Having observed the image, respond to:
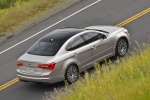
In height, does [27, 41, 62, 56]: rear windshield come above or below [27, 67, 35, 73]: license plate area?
above

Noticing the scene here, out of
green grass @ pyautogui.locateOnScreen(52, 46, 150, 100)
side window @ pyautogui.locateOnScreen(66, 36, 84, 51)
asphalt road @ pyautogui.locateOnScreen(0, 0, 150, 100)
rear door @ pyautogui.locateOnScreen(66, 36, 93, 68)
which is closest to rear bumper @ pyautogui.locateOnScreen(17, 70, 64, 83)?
asphalt road @ pyautogui.locateOnScreen(0, 0, 150, 100)

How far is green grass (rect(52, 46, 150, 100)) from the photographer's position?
32.3 ft

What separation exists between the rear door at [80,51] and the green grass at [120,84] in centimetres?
259

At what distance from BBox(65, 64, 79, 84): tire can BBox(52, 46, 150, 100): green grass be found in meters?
2.40

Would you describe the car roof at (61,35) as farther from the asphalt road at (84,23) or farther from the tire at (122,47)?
the tire at (122,47)

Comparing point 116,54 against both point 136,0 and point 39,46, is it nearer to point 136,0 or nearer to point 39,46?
point 39,46

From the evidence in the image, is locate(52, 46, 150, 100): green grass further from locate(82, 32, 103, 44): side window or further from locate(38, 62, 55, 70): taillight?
locate(82, 32, 103, 44): side window

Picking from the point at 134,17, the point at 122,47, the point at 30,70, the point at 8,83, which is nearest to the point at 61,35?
the point at 30,70

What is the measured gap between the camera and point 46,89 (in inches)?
599

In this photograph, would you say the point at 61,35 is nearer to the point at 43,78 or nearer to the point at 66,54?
the point at 66,54

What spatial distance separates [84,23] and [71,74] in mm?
7379

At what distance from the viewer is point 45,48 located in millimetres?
15297

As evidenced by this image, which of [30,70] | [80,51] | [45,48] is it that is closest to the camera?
[30,70]

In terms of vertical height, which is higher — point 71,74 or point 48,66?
point 48,66
